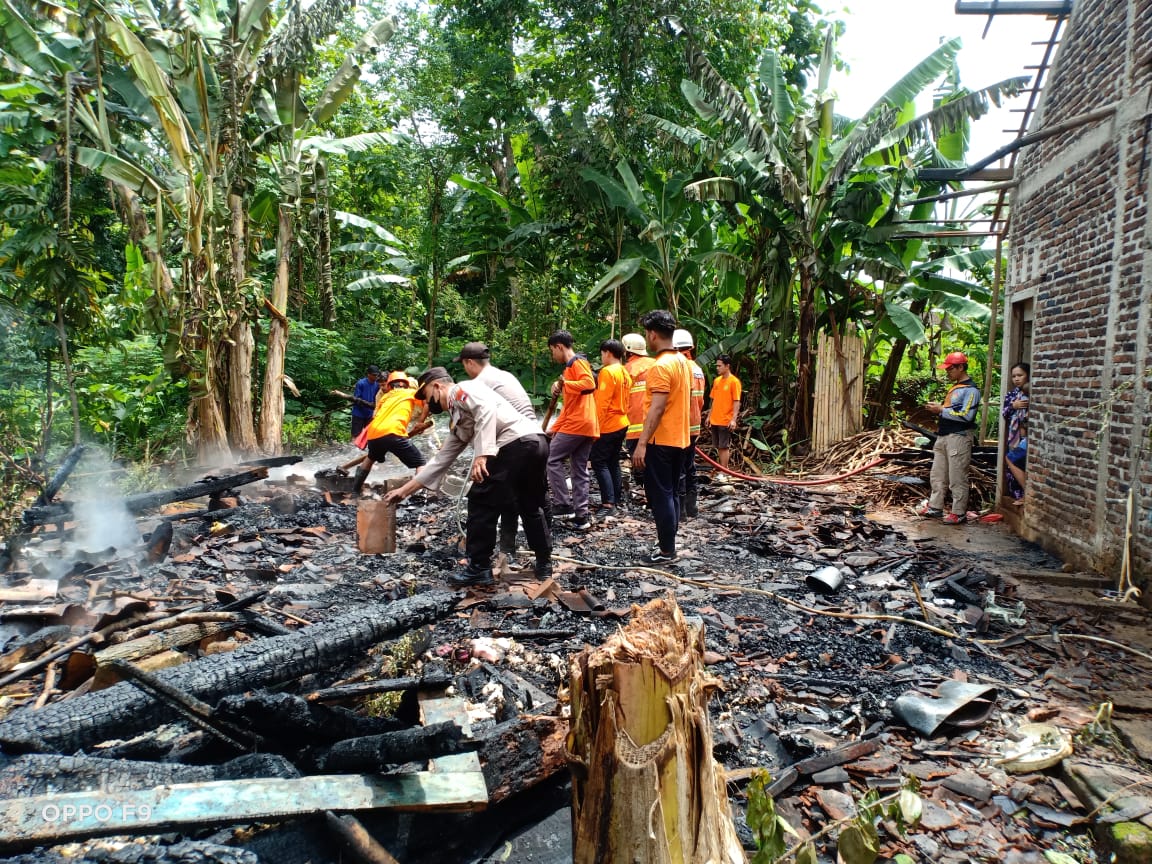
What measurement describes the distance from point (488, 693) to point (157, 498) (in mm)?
5251

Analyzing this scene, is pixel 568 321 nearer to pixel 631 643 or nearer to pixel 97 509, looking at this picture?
pixel 97 509

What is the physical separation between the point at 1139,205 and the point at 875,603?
3670mm

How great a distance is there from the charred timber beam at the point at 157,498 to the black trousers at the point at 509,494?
3.68 m

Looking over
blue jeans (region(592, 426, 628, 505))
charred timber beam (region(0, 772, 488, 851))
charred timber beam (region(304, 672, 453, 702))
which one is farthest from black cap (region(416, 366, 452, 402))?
charred timber beam (region(0, 772, 488, 851))

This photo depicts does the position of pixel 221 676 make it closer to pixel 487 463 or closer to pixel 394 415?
pixel 487 463

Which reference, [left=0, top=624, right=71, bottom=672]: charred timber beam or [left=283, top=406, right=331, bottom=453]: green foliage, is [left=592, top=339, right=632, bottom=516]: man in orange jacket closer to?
[left=0, top=624, right=71, bottom=672]: charred timber beam

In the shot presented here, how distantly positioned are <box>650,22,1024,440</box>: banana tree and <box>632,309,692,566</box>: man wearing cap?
640 cm

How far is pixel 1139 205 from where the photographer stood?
542 centimetres

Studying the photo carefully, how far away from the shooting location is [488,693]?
146 inches

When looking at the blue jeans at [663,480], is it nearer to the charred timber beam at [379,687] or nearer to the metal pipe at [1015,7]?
the charred timber beam at [379,687]

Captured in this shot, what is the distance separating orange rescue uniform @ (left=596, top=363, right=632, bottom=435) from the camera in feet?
26.1

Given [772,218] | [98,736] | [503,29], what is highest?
[503,29]

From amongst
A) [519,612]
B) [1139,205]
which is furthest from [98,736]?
[1139,205]

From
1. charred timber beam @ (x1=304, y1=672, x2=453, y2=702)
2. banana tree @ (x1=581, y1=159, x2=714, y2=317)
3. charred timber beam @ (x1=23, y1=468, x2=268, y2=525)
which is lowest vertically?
charred timber beam @ (x1=304, y1=672, x2=453, y2=702)
